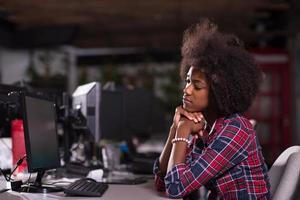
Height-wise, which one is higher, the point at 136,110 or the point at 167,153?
the point at 167,153

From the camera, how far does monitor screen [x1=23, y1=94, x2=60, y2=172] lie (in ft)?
6.24

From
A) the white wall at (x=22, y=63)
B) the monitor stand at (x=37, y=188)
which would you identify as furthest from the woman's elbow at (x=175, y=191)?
the white wall at (x=22, y=63)

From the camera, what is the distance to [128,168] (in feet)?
9.96

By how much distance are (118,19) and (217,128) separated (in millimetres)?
5285

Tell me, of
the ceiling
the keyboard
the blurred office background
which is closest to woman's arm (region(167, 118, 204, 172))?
the keyboard

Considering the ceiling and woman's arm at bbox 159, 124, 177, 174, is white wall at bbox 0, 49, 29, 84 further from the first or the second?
woman's arm at bbox 159, 124, 177, 174

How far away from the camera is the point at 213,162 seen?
1675 millimetres

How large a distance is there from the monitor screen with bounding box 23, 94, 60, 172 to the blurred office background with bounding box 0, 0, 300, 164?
3.99 m

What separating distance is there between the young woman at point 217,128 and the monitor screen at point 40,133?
1.88 feet

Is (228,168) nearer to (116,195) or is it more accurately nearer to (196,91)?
(196,91)

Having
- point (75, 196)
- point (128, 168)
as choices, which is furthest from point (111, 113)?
point (75, 196)

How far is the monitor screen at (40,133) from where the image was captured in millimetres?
1901

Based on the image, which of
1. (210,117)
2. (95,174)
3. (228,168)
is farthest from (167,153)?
(95,174)

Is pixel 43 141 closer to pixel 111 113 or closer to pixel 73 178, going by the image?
pixel 73 178
